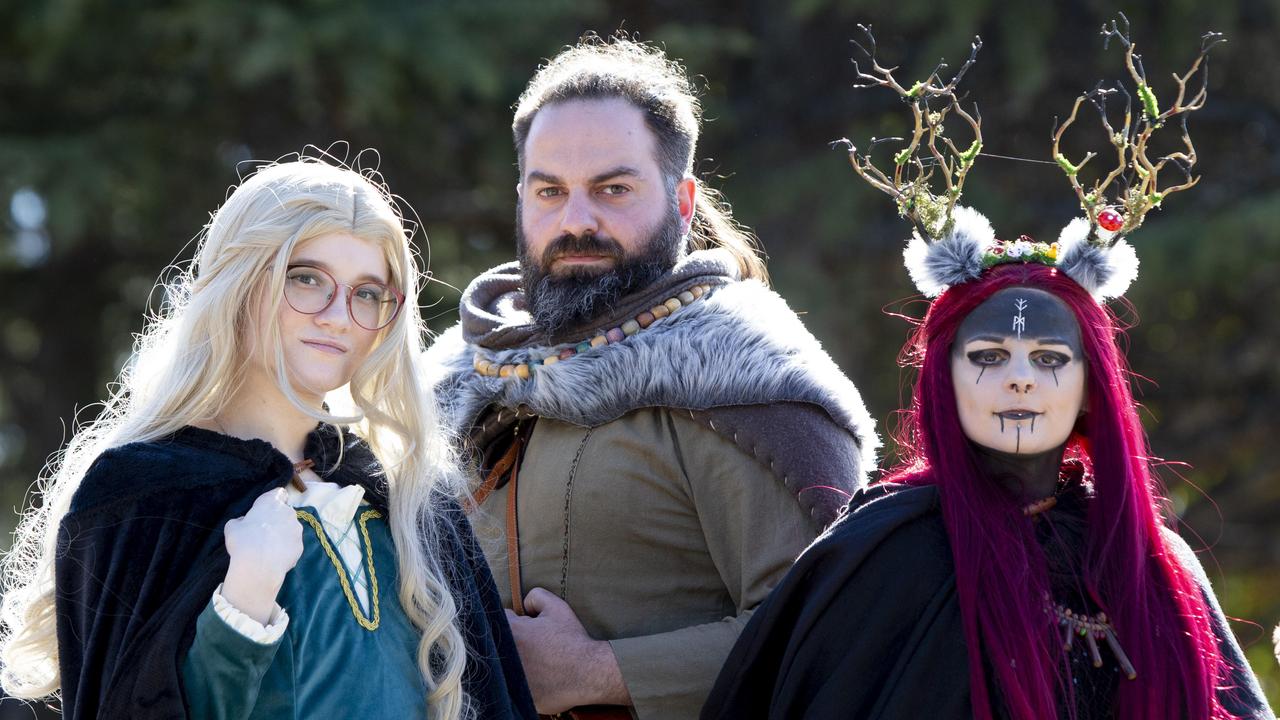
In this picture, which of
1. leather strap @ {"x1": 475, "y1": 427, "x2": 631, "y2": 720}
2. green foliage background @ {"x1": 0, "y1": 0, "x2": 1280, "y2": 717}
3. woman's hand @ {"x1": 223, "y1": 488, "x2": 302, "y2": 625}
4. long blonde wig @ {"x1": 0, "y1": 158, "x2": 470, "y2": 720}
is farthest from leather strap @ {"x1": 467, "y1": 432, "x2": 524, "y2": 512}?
green foliage background @ {"x1": 0, "y1": 0, "x2": 1280, "y2": 717}

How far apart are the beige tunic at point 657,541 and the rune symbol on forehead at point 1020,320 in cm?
64

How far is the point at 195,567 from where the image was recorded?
2572 mm

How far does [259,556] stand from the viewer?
8.25 feet

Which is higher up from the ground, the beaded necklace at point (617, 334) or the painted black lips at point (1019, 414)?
the beaded necklace at point (617, 334)

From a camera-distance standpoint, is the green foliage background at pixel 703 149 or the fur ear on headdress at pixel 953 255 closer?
the fur ear on headdress at pixel 953 255

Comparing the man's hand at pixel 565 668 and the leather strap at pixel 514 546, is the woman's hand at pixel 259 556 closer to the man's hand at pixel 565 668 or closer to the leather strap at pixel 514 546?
the man's hand at pixel 565 668

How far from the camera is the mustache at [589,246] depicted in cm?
348

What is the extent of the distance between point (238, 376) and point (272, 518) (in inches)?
13.3

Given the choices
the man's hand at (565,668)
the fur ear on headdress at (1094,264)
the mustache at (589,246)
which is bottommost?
the man's hand at (565,668)

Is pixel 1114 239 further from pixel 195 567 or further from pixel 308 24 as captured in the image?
pixel 308 24

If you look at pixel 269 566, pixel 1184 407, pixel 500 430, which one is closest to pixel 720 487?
pixel 500 430

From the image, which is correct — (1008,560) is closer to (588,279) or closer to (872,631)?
(872,631)

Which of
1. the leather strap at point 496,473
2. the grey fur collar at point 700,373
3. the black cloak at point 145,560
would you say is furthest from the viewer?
the leather strap at point 496,473

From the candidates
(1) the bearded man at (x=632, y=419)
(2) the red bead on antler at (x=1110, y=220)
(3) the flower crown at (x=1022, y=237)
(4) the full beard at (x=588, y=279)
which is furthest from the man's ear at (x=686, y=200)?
(2) the red bead on antler at (x=1110, y=220)
